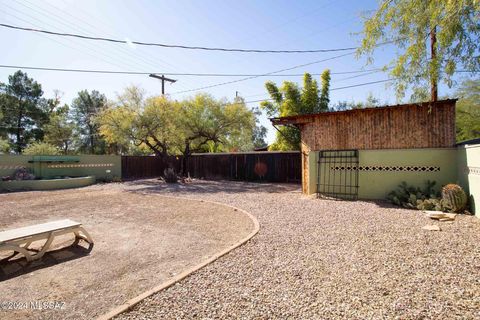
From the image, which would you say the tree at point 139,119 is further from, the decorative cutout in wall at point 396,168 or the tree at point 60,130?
the tree at point 60,130

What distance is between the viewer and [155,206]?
7.99 meters

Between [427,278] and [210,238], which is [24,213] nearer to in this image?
[210,238]

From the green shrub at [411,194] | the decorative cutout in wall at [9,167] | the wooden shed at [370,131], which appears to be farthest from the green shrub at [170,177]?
the green shrub at [411,194]

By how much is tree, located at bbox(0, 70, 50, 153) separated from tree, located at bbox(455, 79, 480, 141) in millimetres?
36231

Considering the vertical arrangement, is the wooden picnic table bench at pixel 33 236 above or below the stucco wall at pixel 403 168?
below

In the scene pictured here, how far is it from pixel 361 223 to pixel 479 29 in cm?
374

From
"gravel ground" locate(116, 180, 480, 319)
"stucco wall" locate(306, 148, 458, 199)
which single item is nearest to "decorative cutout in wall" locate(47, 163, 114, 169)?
"stucco wall" locate(306, 148, 458, 199)

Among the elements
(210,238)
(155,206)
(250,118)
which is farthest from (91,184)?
(210,238)

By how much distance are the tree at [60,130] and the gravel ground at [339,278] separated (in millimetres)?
31247

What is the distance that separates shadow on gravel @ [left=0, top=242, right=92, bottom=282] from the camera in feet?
11.6

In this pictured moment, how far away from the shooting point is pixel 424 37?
14.4 feet

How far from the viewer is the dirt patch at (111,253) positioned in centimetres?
281

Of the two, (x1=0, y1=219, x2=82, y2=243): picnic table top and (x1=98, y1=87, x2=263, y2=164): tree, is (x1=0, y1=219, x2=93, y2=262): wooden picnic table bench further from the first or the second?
(x1=98, y1=87, x2=263, y2=164): tree

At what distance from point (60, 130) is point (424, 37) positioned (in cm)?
3348
